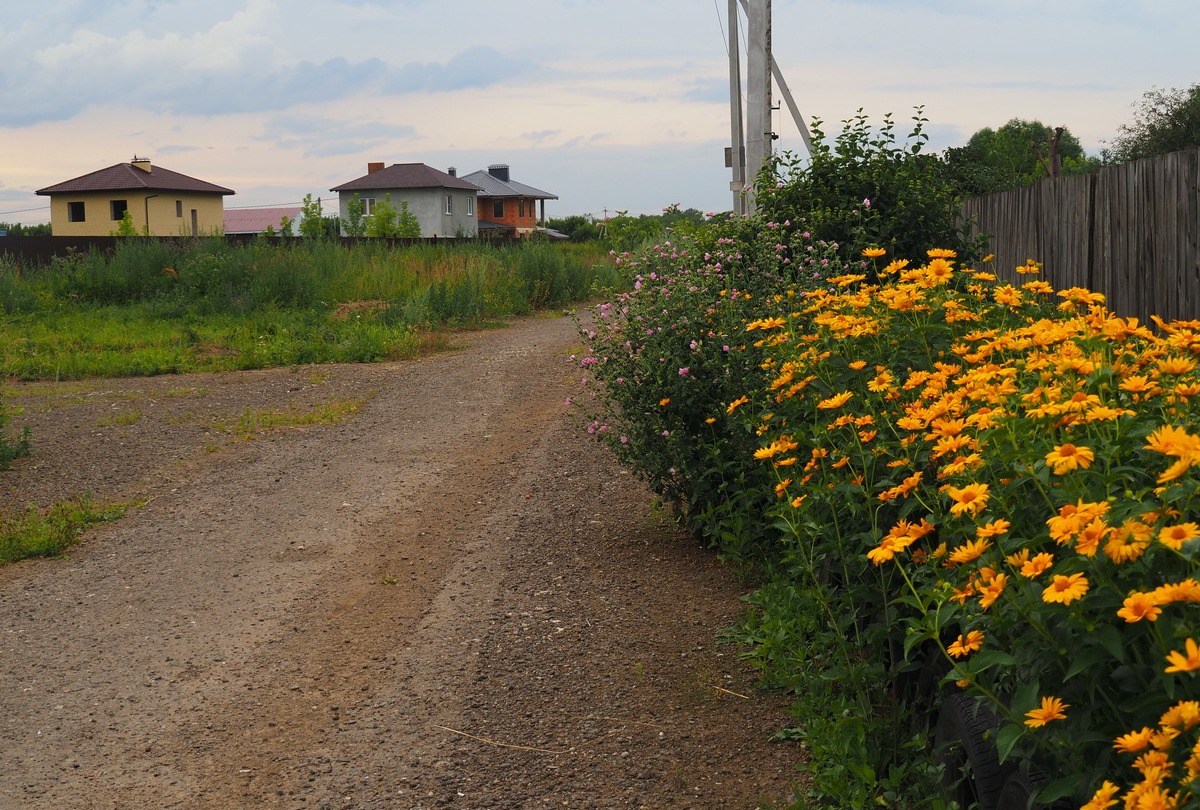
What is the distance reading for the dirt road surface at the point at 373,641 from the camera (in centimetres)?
353

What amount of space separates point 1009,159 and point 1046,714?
35.7 meters

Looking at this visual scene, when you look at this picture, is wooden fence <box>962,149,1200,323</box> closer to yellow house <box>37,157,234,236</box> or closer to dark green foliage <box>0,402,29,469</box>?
dark green foliage <box>0,402,29,469</box>

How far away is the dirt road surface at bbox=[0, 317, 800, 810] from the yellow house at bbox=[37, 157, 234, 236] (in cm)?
4904

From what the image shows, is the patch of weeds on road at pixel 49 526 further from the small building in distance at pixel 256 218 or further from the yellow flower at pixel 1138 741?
the small building in distance at pixel 256 218

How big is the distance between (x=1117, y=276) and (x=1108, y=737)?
5.43 metres

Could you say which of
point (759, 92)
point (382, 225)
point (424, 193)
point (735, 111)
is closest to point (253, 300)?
point (735, 111)

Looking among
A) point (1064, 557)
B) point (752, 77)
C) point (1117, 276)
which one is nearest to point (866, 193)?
point (1117, 276)

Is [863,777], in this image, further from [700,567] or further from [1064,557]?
[700,567]

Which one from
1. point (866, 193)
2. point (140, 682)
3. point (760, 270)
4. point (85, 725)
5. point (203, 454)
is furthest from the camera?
point (203, 454)

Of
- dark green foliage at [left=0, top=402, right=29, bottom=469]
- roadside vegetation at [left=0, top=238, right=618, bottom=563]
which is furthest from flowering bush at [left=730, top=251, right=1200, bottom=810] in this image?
roadside vegetation at [left=0, top=238, right=618, bottom=563]

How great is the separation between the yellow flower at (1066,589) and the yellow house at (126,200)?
181ft

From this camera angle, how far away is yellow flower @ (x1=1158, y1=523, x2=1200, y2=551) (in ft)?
5.25

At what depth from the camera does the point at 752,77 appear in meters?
11.2

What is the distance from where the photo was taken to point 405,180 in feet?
208
